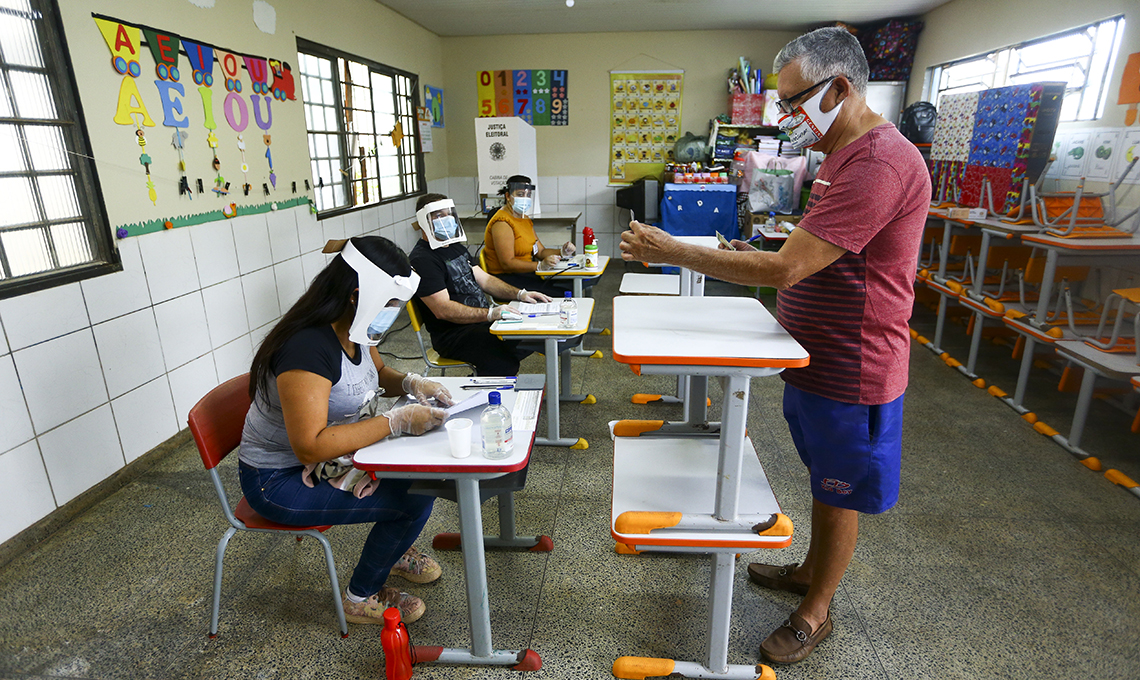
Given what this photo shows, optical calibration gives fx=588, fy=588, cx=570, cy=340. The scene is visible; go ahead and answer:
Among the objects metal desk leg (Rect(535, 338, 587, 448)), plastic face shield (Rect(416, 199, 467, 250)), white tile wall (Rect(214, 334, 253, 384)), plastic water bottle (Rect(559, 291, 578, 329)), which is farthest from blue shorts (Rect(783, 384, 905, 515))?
white tile wall (Rect(214, 334, 253, 384))

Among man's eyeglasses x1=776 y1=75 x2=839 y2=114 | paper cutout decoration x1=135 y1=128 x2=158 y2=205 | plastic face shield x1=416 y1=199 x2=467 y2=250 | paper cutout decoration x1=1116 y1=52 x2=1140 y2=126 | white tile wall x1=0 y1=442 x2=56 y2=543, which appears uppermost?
paper cutout decoration x1=1116 y1=52 x2=1140 y2=126

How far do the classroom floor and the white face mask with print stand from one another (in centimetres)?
144

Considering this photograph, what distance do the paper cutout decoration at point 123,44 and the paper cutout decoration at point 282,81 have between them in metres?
1.04

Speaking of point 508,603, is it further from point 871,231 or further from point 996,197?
point 996,197

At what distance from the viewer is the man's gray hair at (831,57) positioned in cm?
142

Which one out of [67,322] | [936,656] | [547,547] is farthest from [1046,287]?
[67,322]

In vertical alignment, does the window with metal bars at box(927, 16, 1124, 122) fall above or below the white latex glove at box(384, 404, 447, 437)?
above

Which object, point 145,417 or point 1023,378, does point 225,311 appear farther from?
point 1023,378

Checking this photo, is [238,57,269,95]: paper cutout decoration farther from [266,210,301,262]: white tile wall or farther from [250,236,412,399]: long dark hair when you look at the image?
[250,236,412,399]: long dark hair

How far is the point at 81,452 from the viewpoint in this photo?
243 cm

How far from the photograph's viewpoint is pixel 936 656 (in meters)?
1.71

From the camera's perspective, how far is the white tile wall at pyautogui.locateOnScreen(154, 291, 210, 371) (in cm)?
284

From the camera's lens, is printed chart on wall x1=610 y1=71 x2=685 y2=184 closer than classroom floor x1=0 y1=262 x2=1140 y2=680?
No

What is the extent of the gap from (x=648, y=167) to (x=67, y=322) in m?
6.04
